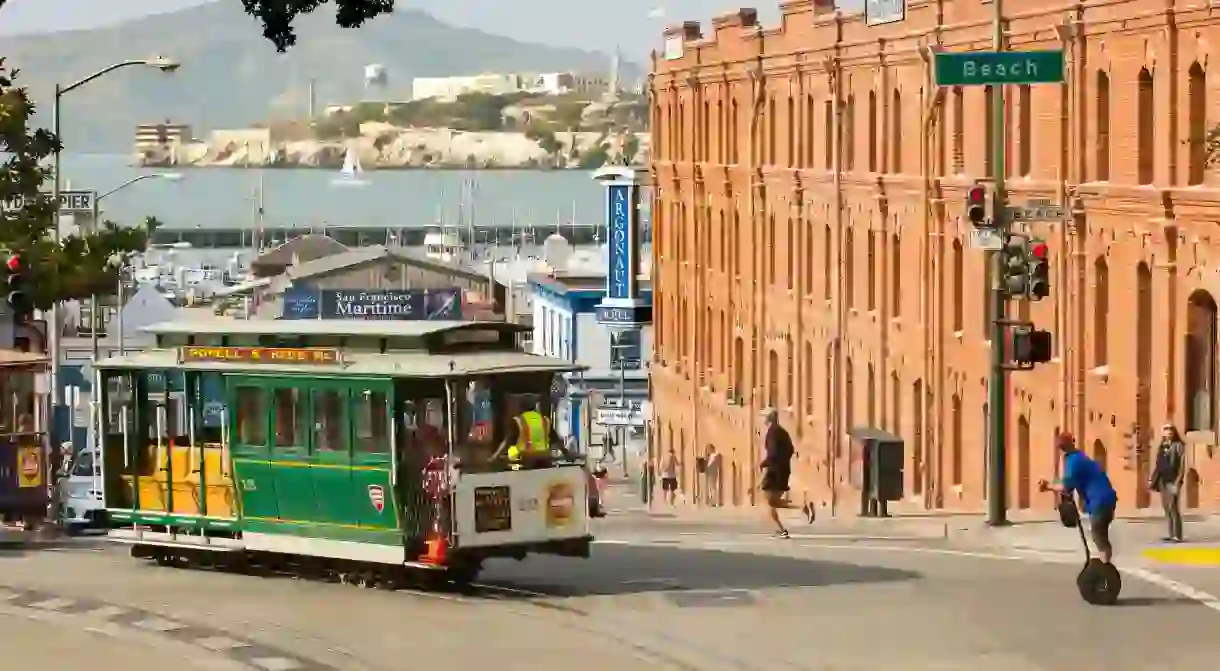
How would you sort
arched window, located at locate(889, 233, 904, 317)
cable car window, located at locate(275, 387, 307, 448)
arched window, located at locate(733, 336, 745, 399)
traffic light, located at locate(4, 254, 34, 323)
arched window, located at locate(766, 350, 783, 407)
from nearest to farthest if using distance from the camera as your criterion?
cable car window, located at locate(275, 387, 307, 448)
traffic light, located at locate(4, 254, 34, 323)
arched window, located at locate(889, 233, 904, 317)
arched window, located at locate(766, 350, 783, 407)
arched window, located at locate(733, 336, 745, 399)

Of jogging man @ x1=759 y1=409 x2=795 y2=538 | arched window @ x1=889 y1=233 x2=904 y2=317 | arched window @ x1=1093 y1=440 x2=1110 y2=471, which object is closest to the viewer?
jogging man @ x1=759 y1=409 x2=795 y2=538

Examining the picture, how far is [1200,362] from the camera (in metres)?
41.1

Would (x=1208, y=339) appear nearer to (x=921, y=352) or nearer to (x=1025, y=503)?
(x=1025, y=503)

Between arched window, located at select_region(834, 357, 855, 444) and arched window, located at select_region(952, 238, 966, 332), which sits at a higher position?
arched window, located at select_region(952, 238, 966, 332)

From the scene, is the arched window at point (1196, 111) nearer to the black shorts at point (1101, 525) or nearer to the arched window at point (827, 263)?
the black shorts at point (1101, 525)

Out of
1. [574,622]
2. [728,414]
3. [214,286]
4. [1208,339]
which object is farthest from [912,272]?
[214,286]

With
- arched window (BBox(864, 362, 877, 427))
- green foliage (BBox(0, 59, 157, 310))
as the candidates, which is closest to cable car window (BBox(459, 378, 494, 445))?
green foliage (BBox(0, 59, 157, 310))

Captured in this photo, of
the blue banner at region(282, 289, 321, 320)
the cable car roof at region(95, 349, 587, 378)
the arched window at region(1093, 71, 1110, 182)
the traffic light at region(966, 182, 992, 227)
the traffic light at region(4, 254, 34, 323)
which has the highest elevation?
the arched window at region(1093, 71, 1110, 182)

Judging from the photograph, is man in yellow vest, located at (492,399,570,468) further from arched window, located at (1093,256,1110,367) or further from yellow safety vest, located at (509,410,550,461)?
arched window, located at (1093,256,1110,367)

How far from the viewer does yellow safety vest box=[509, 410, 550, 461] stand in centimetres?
2514

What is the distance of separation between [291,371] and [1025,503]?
23.4 meters

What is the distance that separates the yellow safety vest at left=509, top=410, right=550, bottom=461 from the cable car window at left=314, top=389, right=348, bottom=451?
1713 millimetres

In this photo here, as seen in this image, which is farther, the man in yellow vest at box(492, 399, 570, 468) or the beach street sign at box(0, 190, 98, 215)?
the beach street sign at box(0, 190, 98, 215)

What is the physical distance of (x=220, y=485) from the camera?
2688cm
